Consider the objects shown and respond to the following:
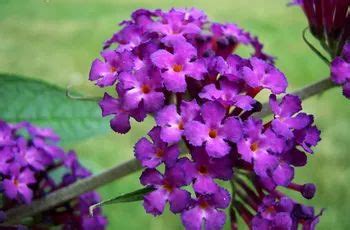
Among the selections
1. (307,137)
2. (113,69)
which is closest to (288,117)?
(307,137)

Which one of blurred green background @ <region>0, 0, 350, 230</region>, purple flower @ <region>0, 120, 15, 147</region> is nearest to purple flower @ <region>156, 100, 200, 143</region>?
purple flower @ <region>0, 120, 15, 147</region>

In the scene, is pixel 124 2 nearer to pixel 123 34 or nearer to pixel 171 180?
pixel 123 34

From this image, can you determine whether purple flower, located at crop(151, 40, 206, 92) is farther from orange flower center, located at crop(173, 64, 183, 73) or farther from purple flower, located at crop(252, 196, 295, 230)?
purple flower, located at crop(252, 196, 295, 230)

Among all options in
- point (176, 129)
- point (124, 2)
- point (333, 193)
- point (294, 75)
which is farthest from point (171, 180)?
point (124, 2)

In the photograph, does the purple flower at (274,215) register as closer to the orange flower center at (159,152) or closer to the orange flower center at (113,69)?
the orange flower center at (159,152)

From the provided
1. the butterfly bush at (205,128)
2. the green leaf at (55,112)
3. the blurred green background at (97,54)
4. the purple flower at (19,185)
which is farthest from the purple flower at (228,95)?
the blurred green background at (97,54)
